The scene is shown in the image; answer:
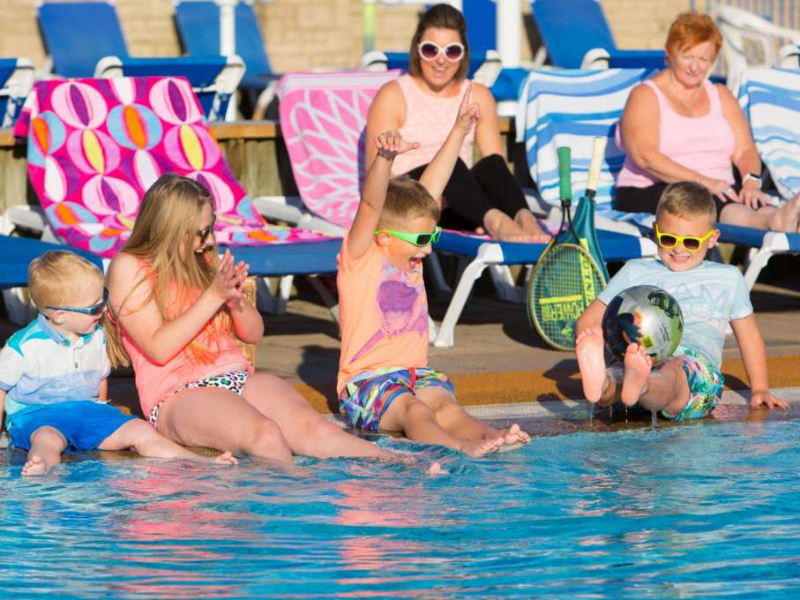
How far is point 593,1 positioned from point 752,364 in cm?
970

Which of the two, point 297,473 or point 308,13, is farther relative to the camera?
point 308,13

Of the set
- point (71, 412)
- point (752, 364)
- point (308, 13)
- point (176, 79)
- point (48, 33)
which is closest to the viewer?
point (71, 412)

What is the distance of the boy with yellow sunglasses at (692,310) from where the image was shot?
5.59 metres

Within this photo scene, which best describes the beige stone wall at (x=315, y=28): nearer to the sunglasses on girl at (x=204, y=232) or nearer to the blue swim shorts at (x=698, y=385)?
the sunglasses on girl at (x=204, y=232)

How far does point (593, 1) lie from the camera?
49.4ft

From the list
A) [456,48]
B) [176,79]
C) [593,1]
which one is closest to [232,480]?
[456,48]

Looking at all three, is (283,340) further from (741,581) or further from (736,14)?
(736,14)

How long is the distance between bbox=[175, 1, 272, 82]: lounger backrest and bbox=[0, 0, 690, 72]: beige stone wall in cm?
38

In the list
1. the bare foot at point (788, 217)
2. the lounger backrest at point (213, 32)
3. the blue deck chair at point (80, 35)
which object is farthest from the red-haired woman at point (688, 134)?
the lounger backrest at point (213, 32)

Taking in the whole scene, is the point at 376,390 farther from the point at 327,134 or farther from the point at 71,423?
the point at 327,134

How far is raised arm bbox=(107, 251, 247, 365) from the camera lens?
16.7 feet

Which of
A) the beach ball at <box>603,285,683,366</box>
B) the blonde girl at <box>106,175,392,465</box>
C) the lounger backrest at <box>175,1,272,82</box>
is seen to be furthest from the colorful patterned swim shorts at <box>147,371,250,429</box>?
the lounger backrest at <box>175,1,272,82</box>

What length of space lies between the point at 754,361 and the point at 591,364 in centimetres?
76

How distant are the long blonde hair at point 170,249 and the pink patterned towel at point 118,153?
1.92 meters
